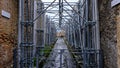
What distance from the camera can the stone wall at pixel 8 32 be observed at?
283 inches

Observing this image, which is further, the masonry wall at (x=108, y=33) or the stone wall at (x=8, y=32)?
the stone wall at (x=8, y=32)

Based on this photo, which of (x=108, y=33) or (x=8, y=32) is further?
(x=8, y=32)

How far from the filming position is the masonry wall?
6.89m

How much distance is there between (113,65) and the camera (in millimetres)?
7090

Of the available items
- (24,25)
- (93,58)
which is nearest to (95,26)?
(93,58)

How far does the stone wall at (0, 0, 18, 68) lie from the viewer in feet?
23.6

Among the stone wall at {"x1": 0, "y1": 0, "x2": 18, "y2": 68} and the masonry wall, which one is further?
the stone wall at {"x1": 0, "y1": 0, "x2": 18, "y2": 68}

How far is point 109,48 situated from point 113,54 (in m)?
0.47

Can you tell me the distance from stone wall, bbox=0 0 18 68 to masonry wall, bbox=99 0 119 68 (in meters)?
3.11

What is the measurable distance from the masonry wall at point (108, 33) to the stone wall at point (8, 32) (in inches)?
122

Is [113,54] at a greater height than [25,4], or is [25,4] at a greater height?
[25,4]

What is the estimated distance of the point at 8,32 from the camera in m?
7.79

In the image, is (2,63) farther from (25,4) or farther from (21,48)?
(25,4)

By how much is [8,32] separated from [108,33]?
3.25 metres
